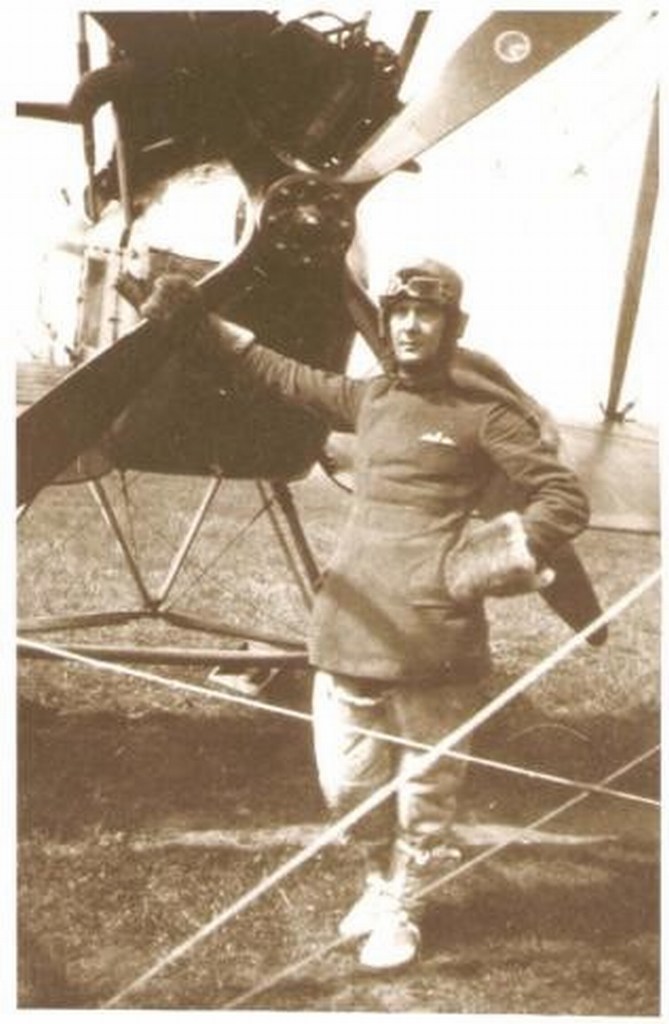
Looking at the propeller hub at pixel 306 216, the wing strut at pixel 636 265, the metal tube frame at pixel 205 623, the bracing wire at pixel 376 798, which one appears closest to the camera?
the bracing wire at pixel 376 798

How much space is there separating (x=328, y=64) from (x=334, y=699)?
1.68 meters

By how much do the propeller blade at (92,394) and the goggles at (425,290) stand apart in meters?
0.44

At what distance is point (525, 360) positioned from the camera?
143 inches

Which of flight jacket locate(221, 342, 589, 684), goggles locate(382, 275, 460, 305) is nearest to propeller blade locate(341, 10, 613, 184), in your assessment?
goggles locate(382, 275, 460, 305)

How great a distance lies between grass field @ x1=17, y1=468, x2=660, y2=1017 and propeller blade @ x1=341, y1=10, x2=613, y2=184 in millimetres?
1533

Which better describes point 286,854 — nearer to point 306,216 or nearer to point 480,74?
point 306,216

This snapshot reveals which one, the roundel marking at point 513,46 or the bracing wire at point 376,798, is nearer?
the bracing wire at point 376,798

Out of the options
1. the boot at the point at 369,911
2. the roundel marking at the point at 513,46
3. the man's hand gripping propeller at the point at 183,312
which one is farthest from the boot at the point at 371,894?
the roundel marking at the point at 513,46

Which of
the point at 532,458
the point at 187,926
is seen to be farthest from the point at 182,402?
the point at 187,926

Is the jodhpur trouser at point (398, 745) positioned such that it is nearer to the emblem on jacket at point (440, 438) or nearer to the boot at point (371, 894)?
the boot at point (371, 894)

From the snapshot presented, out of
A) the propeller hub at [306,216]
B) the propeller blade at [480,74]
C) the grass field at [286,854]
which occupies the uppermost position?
the propeller blade at [480,74]

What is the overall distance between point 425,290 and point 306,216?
1.30ft

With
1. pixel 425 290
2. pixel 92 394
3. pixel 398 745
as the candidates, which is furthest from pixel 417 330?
pixel 398 745

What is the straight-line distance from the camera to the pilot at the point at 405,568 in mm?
2971
